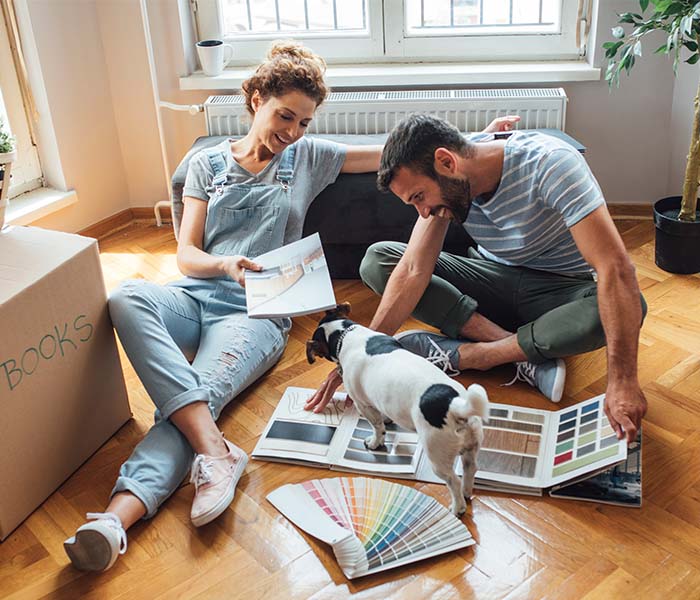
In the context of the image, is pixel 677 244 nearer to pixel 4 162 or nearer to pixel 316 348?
pixel 316 348

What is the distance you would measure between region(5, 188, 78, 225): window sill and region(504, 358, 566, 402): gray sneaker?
173 cm

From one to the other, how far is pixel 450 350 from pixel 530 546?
2.11 feet

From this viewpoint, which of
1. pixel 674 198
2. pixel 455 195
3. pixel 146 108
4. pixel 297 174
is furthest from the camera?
pixel 146 108

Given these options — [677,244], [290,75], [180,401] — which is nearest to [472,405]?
[180,401]

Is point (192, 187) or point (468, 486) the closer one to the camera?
point (468, 486)

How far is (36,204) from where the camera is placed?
112 inches

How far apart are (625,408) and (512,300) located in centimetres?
53

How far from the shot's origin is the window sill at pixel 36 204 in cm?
274

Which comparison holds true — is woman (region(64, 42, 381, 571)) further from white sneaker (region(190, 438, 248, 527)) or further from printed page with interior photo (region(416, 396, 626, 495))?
printed page with interior photo (region(416, 396, 626, 495))

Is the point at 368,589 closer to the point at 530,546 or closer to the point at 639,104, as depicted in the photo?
the point at 530,546

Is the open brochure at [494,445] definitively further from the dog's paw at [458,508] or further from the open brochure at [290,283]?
the open brochure at [290,283]

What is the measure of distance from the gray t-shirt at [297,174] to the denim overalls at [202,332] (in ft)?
0.06

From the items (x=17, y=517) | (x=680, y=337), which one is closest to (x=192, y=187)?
(x=17, y=517)

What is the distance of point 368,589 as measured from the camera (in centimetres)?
145
